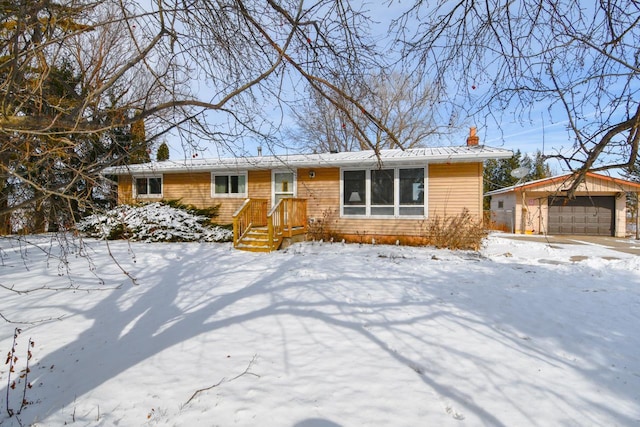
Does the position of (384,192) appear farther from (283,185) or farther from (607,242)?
(607,242)

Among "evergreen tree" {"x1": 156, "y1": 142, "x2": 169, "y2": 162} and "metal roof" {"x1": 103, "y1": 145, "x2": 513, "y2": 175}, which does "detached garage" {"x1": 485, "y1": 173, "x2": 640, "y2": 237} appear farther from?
"evergreen tree" {"x1": 156, "y1": 142, "x2": 169, "y2": 162}

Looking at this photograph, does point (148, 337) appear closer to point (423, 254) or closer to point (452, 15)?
point (452, 15)

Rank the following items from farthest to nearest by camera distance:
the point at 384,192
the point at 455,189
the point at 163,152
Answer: the point at 163,152
the point at 384,192
the point at 455,189

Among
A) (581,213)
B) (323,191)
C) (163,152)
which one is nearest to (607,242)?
(581,213)

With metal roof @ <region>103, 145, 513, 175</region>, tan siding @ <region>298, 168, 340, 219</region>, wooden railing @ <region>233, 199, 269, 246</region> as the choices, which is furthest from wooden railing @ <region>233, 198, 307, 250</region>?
metal roof @ <region>103, 145, 513, 175</region>

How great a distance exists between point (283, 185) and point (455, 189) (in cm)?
574

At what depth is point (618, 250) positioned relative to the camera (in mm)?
10414

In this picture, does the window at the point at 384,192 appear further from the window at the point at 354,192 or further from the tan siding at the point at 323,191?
the tan siding at the point at 323,191

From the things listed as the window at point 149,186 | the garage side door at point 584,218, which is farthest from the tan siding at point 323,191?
the garage side door at point 584,218

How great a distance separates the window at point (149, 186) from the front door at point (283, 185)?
16.3 ft

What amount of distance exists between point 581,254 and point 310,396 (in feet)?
32.8

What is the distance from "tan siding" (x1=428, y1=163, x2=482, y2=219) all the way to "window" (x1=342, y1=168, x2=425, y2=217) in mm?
332

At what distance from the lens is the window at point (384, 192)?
34.2ft

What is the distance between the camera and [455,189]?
10039 millimetres
